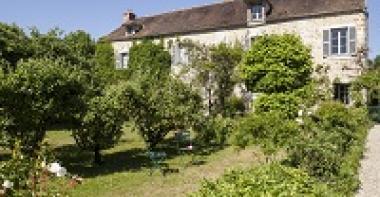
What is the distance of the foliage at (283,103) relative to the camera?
75.8ft

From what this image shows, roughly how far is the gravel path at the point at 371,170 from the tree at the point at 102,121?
782 cm

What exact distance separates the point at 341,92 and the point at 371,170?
46.2 feet

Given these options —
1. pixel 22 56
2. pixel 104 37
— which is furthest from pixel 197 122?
pixel 104 37

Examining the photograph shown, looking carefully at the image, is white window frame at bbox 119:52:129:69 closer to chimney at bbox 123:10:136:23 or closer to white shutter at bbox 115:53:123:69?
white shutter at bbox 115:53:123:69

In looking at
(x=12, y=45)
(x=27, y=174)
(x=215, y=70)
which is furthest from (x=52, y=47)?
(x=27, y=174)

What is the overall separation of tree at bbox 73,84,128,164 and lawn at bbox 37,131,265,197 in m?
0.77

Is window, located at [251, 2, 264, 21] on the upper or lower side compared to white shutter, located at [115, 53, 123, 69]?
upper

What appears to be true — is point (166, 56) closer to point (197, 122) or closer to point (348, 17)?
point (348, 17)

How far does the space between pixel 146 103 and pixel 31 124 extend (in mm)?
4522

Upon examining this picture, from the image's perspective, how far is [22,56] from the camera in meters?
21.2

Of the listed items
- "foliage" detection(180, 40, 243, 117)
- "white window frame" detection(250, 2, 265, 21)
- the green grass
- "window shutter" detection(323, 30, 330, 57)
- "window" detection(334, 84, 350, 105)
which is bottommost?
the green grass

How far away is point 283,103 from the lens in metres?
23.3

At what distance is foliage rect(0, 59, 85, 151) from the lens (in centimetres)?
1377

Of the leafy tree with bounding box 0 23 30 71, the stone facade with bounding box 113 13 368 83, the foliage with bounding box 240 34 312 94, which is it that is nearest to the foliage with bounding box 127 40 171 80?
the stone facade with bounding box 113 13 368 83
